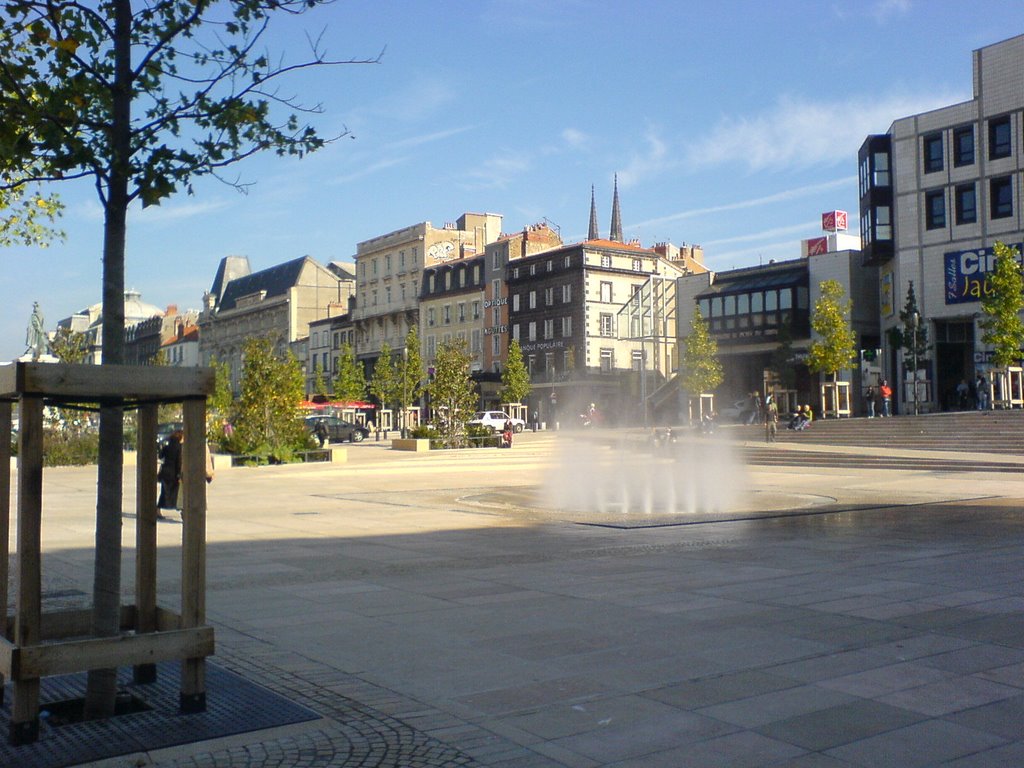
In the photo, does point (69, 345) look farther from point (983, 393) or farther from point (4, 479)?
point (983, 393)

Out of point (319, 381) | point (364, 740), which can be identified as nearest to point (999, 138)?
point (364, 740)

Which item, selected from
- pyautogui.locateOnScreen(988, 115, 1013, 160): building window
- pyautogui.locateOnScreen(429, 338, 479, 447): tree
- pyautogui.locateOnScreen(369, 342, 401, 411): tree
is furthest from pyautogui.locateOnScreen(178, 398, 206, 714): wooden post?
pyautogui.locateOnScreen(369, 342, 401, 411): tree

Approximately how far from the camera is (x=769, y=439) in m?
40.8

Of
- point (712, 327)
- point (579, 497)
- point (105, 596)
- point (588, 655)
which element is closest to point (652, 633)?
point (588, 655)

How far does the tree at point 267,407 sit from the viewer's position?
1345 inches

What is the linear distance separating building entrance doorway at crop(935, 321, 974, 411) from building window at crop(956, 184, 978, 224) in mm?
5369

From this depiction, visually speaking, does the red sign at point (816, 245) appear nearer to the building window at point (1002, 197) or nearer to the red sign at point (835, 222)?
the red sign at point (835, 222)

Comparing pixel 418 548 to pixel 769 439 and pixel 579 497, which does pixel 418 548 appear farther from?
pixel 769 439

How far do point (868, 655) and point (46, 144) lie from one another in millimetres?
5643

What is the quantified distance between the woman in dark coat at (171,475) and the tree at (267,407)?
1724 centimetres

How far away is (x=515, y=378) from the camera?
74.6 metres

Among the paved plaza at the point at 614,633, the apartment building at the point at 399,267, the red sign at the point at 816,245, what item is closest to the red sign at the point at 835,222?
the red sign at the point at 816,245

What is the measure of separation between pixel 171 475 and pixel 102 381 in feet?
40.1

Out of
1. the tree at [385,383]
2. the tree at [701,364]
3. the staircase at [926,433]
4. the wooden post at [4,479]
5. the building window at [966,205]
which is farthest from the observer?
the tree at [385,383]
